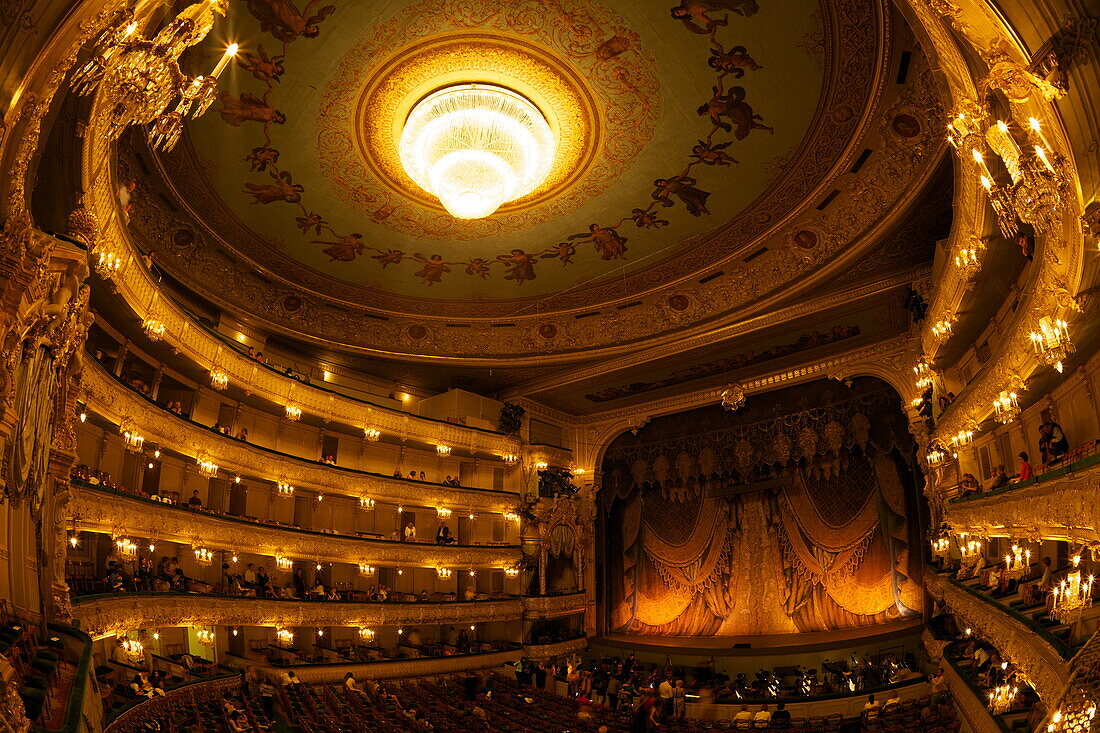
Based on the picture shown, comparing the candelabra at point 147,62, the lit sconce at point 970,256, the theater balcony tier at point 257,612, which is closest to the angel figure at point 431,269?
the theater balcony tier at point 257,612

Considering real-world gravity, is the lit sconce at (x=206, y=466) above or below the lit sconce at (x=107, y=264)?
below

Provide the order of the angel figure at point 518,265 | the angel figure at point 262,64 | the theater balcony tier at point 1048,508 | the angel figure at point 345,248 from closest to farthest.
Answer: the theater balcony tier at point 1048,508 < the angel figure at point 262,64 < the angel figure at point 345,248 < the angel figure at point 518,265

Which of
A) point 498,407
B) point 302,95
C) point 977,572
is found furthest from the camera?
point 498,407

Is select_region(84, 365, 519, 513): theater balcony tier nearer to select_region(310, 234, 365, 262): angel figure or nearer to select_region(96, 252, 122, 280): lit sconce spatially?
select_region(96, 252, 122, 280): lit sconce

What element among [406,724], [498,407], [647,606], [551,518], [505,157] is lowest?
[406,724]

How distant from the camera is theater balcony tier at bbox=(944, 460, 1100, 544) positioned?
24.6 ft

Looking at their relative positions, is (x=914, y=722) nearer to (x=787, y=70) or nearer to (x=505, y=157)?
(x=787, y=70)

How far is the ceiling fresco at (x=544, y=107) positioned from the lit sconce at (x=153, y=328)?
140 inches

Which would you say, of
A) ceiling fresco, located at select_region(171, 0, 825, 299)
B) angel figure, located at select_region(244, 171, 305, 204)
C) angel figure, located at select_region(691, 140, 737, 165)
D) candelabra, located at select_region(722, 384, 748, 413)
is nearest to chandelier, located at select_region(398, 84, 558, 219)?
ceiling fresco, located at select_region(171, 0, 825, 299)

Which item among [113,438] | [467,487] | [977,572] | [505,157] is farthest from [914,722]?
[113,438]

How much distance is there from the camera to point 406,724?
1314 cm

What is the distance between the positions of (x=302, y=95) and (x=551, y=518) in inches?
639

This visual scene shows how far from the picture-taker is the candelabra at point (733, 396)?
2300cm

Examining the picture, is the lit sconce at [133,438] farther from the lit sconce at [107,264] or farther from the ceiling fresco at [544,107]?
the ceiling fresco at [544,107]
